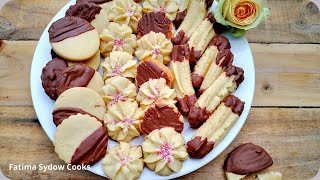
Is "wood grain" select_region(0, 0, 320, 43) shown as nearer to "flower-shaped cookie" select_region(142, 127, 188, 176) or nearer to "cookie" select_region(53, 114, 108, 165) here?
"cookie" select_region(53, 114, 108, 165)

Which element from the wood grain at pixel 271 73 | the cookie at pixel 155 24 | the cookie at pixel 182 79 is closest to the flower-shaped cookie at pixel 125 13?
the cookie at pixel 155 24

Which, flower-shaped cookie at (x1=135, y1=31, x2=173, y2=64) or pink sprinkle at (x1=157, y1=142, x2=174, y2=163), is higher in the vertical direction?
flower-shaped cookie at (x1=135, y1=31, x2=173, y2=64)

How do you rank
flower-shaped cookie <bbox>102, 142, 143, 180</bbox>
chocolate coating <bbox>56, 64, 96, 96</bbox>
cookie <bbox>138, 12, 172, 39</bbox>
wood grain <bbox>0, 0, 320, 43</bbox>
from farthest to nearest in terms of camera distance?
1. wood grain <bbox>0, 0, 320, 43</bbox>
2. cookie <bbox>138, 12, 172, 39</bbox>
3. chocolate coating <bbox>56, 64, 96, 96</bbox>
4. flower-shaped cookie <bbox>102, 142, 143, 180</bbox>

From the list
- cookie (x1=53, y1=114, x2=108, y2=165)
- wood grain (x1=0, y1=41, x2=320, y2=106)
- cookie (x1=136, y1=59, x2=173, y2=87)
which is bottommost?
wood grain (x1=0, y1=41, x2=320, y2=106)

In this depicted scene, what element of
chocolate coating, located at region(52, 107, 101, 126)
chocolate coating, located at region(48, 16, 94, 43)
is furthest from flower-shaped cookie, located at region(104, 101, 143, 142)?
chocolate coating, located at region(48, 16, 94, 43)

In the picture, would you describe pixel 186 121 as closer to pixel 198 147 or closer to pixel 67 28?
pixel 198 147

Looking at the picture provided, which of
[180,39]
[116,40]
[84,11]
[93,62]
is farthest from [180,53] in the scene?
[84,11]
